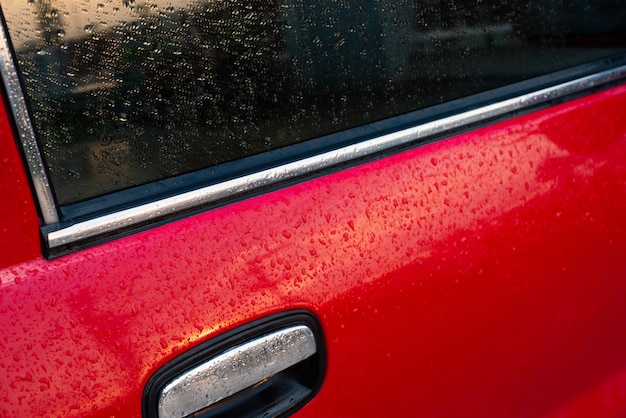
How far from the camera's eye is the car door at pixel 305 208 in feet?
3.14

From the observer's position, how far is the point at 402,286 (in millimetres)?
1212

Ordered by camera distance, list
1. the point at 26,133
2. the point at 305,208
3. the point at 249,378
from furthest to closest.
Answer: the point at 305,208 → the point at 249,378 → the point at 26,133

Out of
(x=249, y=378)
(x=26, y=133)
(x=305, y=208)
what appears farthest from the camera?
(x=305, y=208)

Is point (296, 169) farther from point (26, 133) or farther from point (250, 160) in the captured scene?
Answer: point (26, 133)

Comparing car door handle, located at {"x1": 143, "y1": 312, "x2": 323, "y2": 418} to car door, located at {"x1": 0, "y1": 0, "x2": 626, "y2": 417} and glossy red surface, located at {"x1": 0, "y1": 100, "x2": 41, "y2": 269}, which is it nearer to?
car door, located at {"x1": 0, "y1": 0, "x2": 626, "y2": 417}

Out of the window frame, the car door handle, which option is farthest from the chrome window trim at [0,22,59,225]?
the car door handle

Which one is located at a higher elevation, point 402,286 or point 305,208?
point 305,208

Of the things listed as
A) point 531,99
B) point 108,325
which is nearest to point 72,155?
point 108,325

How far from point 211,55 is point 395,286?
1.77 feet

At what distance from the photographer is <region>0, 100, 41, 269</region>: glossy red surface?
0.92 m

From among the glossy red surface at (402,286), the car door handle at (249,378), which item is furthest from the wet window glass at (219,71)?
the car door handle at (249,378)

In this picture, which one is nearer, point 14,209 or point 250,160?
point 14,209

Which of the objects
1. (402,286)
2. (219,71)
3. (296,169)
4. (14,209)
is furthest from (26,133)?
(402,286)

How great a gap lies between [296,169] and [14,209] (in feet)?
1.56
